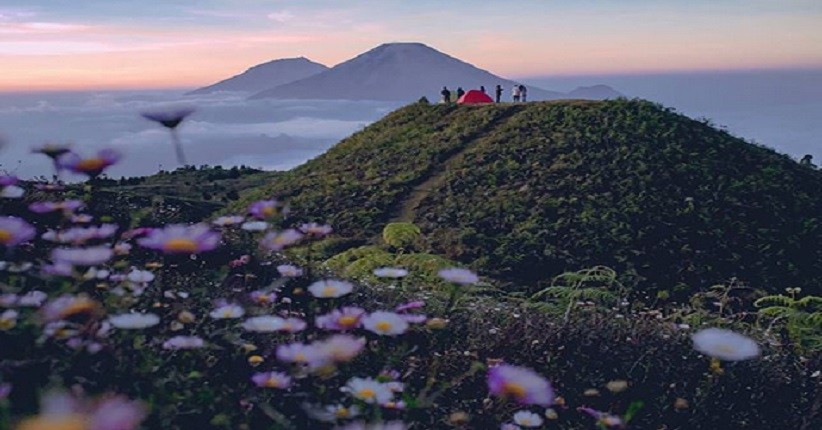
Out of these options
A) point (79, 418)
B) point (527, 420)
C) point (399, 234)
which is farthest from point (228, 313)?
point (399, 234)

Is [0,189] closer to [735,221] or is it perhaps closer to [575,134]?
[735,221]

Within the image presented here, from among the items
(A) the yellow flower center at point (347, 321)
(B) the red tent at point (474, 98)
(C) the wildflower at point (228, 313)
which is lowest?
(B) the red tent at point (474, 98)

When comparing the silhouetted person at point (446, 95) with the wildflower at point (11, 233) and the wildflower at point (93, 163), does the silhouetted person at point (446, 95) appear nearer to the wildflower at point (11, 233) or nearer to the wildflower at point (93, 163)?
the wildflower at point (93, 163)

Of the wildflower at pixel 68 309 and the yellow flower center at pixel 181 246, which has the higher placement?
the yellow flower center at pixel 181 246

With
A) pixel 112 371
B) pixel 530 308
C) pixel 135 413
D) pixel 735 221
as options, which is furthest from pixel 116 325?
pixel 735 221

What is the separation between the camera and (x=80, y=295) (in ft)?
7.56

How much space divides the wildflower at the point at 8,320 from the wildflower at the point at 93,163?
56 centimetres

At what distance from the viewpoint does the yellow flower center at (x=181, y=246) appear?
7.94 feet

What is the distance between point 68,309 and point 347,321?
2.23ft

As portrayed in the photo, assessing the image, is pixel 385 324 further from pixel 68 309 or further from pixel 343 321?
pixel 68 309

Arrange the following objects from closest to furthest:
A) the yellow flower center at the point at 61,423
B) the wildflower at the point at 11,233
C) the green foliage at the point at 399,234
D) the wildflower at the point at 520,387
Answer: the yellow flower center at the point at 61,423 → the wildflower at the point at 520,387 → the wildflower at the point at 11,233 → the green foliage at the point at 399,234

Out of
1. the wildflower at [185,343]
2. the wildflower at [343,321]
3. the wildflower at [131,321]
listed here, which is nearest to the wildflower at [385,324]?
the wildflower at [343,321]

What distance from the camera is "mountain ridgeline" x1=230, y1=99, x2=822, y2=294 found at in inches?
509

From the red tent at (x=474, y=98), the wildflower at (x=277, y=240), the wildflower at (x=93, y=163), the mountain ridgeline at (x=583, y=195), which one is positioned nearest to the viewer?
the wildflower at (x=93, y=163)
